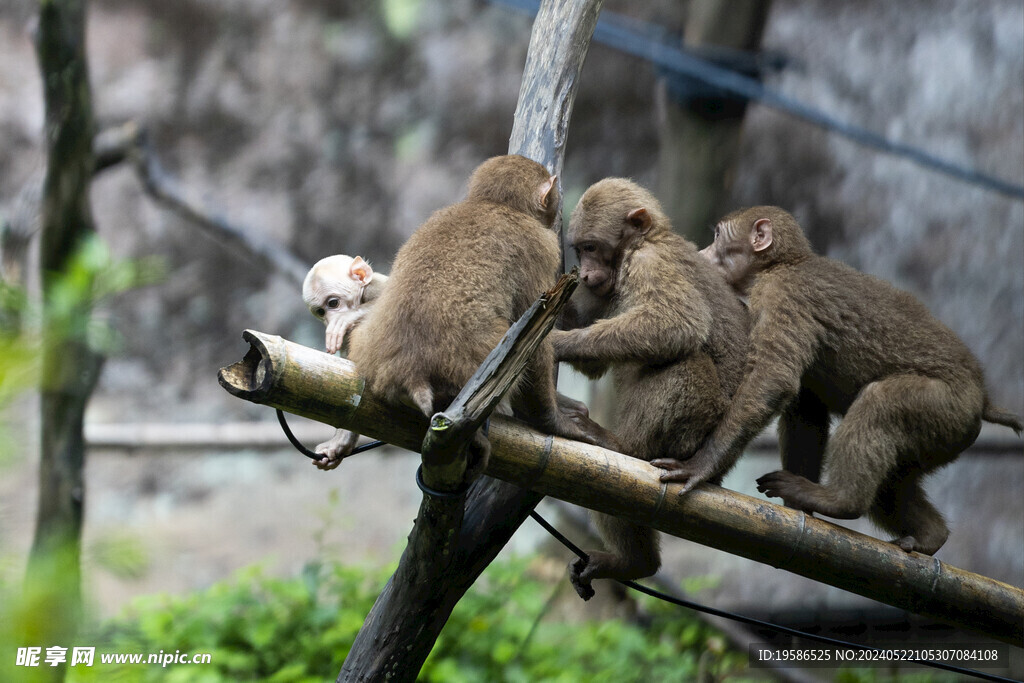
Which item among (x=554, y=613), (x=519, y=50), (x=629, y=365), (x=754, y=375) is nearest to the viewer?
(x=754, y=375)

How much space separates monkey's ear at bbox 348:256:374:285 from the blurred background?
321 cm

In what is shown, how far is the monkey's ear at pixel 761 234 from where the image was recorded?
11.3 ft

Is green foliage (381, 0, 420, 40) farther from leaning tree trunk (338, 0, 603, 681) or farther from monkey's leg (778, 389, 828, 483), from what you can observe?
monkey's leg (778, 389, 828, 483)

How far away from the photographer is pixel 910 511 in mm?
3508

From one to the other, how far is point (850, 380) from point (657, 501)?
1.04 meters

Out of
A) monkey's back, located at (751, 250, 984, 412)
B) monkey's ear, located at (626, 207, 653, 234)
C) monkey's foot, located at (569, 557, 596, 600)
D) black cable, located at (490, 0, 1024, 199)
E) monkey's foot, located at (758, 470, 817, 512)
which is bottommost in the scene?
monkey's foot, located at (569, 557, 596, 600)

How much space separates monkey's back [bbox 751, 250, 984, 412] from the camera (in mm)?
3287

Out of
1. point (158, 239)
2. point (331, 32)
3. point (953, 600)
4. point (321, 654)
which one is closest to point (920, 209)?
point (953, 600)

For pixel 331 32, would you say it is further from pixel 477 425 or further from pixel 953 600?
pixel 953 600

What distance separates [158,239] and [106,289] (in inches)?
120

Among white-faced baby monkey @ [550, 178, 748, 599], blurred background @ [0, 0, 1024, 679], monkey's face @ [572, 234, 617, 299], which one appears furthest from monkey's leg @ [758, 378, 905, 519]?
blurred background @ [0, 0, 1024, 679]

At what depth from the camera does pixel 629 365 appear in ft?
11.0

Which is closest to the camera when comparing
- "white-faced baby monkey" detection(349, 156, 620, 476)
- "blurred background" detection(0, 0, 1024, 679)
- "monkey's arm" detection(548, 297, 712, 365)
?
"white-faced baby monkey" detection(349, 156, 620, 476)

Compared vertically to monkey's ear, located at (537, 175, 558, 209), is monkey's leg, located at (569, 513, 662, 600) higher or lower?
lower
